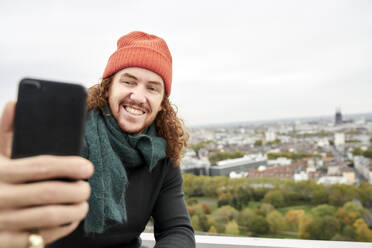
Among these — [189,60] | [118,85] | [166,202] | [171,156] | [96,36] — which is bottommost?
[166,202]

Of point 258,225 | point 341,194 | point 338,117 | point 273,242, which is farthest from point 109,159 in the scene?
point 338,117

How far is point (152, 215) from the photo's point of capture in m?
1.08

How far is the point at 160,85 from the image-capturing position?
40.2 inches

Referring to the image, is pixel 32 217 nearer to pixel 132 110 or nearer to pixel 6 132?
pixel 6 132

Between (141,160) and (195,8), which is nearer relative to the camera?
(141,160)

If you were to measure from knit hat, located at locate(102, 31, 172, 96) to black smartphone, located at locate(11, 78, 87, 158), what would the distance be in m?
0.66

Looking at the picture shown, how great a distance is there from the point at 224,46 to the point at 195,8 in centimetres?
1116

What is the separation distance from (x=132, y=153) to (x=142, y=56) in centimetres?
36

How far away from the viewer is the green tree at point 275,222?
13085 millimetres

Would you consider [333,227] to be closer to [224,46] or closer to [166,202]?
[224,46]

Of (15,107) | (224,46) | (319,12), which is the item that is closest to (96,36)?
(15,107)

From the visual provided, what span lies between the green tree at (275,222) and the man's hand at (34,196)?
1393cm

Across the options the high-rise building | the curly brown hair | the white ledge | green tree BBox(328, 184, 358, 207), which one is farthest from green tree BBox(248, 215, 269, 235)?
the curly brown hair

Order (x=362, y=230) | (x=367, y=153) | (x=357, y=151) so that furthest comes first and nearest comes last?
1. (x=362, y=230)
2. (x=357, y=151)
3. (x=367, y=153)
